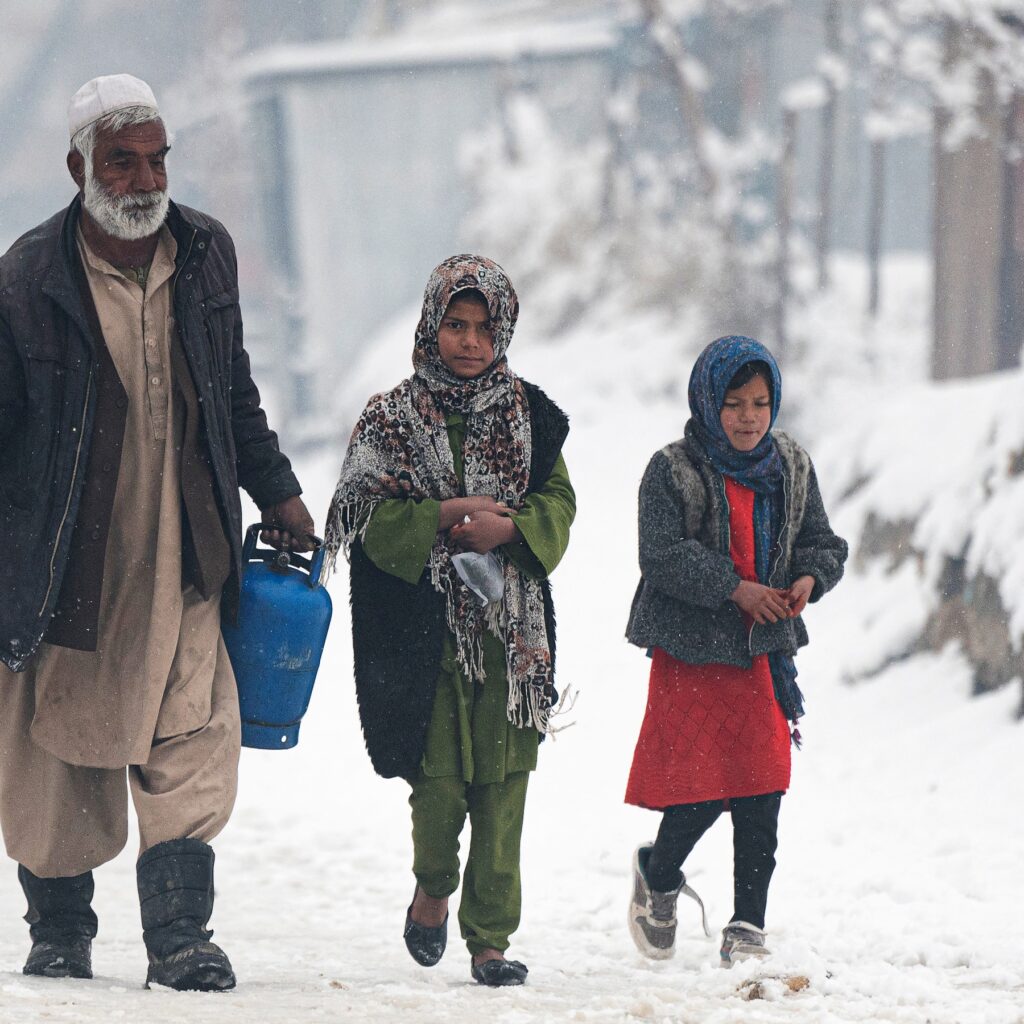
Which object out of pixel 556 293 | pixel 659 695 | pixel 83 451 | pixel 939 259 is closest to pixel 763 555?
pixel 659 695

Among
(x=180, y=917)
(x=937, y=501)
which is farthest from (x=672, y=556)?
(x=937, y=501)

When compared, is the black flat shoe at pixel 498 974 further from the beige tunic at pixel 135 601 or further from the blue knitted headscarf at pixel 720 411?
the blue knitted headscarf at pixel 720 411

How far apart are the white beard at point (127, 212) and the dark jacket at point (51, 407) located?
104mm

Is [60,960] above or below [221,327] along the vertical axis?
below

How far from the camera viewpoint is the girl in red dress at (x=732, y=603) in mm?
4004

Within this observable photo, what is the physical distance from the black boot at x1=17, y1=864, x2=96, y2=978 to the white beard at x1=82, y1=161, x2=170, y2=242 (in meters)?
1.45

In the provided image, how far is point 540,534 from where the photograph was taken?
3.87 metres

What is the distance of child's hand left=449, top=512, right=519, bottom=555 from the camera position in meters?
3.82

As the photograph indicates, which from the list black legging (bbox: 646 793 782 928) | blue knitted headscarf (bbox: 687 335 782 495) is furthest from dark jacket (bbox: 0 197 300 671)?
black legging (bbox: 646 793 782 928)

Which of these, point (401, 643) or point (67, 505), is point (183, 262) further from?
point (401, 643)

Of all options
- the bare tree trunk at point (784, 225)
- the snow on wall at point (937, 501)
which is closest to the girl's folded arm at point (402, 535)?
the snow on wall at point (937, 501)

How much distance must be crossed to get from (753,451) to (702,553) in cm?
28

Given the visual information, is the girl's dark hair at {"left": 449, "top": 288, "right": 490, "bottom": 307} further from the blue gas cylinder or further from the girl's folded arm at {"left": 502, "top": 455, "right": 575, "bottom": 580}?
the blue gas cylinder

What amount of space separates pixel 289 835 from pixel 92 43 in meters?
25.3
